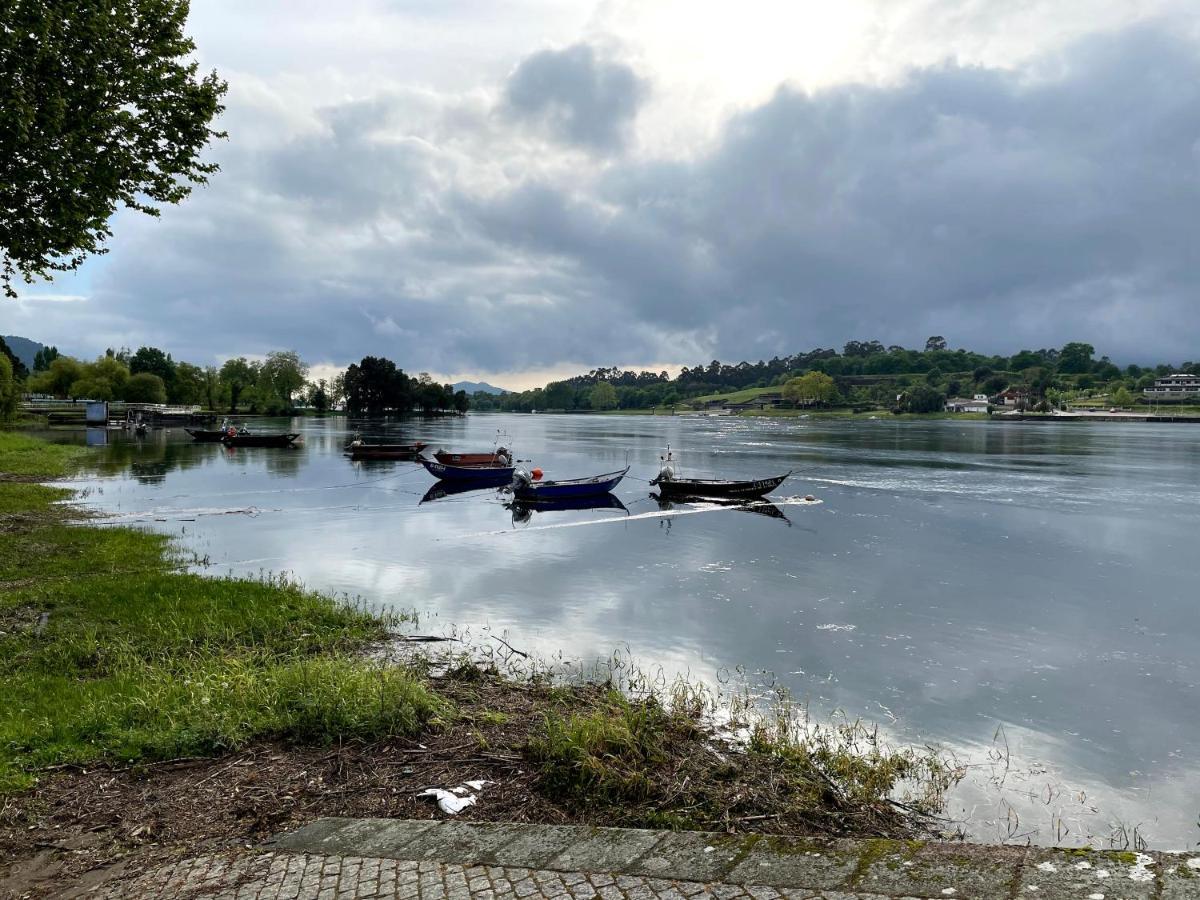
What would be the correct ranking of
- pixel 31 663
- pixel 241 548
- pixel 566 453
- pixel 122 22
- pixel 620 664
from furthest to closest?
pixel 566 453 → pixel 241 548 → pixel 122 22 → pixel 620 664 → pixel 31 663

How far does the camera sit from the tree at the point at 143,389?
15200 centimetres

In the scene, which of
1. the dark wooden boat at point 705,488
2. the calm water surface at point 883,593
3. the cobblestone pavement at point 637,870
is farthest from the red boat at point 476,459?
the cobblestone pavement at point 637,870

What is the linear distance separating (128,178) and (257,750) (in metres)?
16.9

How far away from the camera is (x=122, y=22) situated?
17.8 metres

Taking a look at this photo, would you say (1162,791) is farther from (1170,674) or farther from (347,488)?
(347,488)

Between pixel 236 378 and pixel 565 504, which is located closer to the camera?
pixel 565 504

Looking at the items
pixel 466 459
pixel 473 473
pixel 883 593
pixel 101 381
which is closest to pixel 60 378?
pixel 101 381

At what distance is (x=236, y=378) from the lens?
188 meters

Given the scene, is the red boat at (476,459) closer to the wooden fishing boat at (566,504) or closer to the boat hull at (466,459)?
the boat hull at (466,459)

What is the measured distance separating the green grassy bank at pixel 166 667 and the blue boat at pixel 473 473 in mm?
27493

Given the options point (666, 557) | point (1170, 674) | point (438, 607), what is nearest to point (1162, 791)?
point (1170, 674)

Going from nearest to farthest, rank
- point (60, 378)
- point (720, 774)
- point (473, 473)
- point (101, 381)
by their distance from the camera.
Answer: point (720, 774) < point (473, 473) < point (101, 381) < point (60, 378)

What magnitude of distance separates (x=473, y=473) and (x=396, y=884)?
43803mm

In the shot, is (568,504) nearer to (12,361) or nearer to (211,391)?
(12,361)
